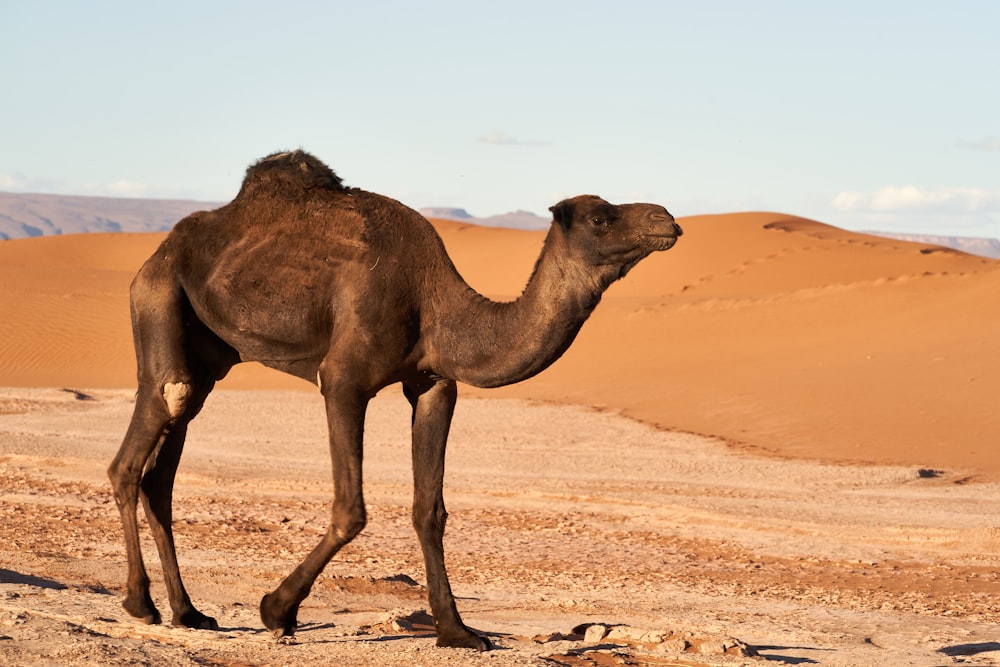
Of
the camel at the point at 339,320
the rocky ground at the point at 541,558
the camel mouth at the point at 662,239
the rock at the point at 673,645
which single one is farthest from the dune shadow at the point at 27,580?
the camel mouth at the point at 662,239

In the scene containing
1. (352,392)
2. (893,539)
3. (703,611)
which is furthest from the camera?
(893,539)

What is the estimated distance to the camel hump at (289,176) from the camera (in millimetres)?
7555

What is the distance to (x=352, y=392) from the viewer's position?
679 cm

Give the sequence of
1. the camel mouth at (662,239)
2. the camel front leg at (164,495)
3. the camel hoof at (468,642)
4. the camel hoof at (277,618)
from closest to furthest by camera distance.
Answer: the camel mouth at (662,239) → the camel hoof at (468,642) → the camel hoof at (277,618) → the camel front leg at (164,495)

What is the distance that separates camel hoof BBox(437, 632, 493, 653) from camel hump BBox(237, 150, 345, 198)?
101 inches

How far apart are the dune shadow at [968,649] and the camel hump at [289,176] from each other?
4465 mm

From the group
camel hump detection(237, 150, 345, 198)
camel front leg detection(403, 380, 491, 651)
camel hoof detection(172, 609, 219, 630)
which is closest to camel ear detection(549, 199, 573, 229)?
camel front leg detection(403, 380, 491, 651)

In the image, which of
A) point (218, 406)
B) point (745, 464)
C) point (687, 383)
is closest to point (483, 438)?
point (745, 464)

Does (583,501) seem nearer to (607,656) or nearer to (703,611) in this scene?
(703,611)

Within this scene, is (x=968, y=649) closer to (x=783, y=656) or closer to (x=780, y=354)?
(x=783, y=656)

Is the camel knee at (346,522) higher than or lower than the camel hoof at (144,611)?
higher

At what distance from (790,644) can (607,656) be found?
58.2 inches

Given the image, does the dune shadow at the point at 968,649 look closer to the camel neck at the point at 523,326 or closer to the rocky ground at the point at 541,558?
the rocky ground at the point at 541,558

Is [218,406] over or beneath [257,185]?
beneath
